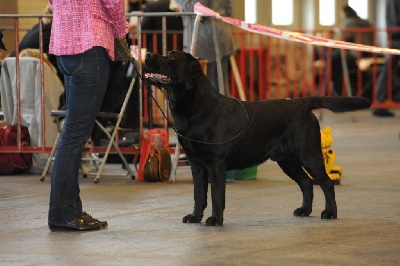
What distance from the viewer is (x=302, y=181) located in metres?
6.96

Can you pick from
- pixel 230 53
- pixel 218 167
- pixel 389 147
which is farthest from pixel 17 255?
pixel 389 147

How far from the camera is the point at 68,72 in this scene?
20.3ft

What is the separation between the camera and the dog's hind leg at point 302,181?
6.84m

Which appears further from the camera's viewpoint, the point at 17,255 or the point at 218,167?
the point at 218,167

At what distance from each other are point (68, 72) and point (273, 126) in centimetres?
133

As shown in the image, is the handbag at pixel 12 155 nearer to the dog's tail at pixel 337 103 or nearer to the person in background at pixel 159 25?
the dog's tail at pixel 337 103

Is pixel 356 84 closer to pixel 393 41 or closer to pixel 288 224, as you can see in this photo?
pixel 393 41

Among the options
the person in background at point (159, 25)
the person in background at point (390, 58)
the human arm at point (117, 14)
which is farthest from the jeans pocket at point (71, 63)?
the person in background at point (390, 58)

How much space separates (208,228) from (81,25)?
1.40m

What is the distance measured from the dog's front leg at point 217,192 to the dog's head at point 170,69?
22.2 inches

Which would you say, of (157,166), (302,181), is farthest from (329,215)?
(157,166)

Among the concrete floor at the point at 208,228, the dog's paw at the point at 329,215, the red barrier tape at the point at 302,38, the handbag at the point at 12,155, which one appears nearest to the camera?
the concrete floor at the point at 208,228

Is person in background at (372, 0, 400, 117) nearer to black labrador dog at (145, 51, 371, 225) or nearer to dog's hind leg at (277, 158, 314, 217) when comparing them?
dog's hind leg at (277, 158, 314, 217)

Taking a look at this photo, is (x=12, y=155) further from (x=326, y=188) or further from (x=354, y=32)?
(x=354, y=32)
